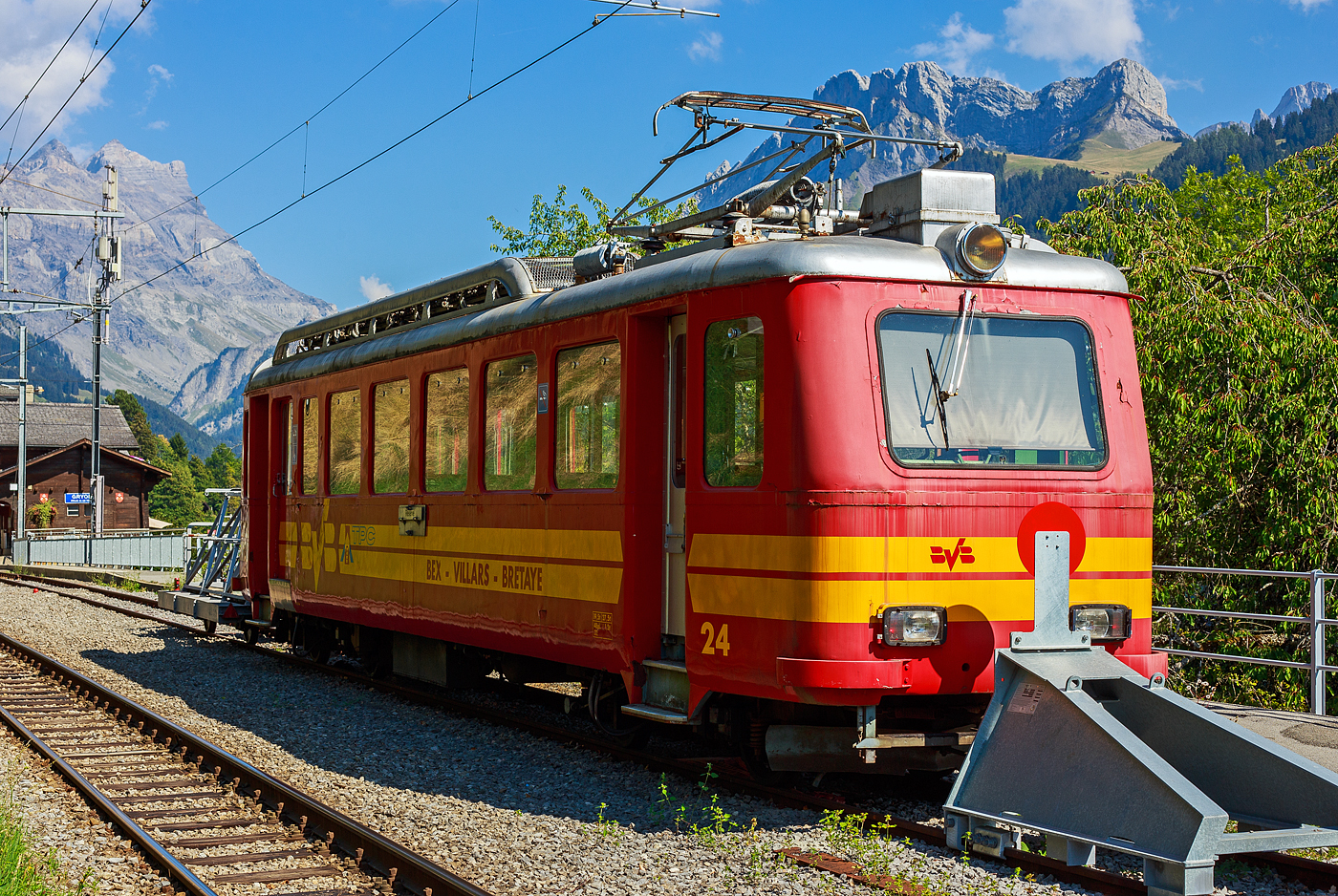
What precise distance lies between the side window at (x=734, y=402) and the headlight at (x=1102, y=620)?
5.85ft

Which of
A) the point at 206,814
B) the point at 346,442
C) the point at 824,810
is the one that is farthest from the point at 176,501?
the point at 824,810

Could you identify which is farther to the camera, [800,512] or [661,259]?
[661,259]

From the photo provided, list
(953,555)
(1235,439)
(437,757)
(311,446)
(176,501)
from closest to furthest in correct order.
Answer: (953,555)
(437,757)
(1235,439)
(311,446)
(176,501)

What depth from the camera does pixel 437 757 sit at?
8.80 metres

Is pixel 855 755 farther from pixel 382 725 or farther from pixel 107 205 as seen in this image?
pixel 107 205

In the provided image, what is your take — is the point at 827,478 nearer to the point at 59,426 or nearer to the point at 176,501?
the point at 59,426

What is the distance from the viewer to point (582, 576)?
812 cm

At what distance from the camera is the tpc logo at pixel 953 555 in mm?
6535

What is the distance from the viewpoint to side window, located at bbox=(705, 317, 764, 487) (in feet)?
22.6

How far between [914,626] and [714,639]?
1.12 m

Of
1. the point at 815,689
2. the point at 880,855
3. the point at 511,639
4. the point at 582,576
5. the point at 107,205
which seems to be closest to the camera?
the point at 880,855

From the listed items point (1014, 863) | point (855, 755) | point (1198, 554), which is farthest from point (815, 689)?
point (1198, 554)

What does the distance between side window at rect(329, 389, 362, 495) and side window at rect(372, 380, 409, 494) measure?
13.8 inches

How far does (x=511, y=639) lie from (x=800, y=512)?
324 cm
